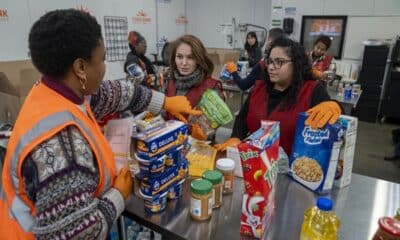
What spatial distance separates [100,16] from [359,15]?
459cm

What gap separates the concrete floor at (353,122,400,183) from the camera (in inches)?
122

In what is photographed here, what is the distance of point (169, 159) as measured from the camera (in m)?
0.90

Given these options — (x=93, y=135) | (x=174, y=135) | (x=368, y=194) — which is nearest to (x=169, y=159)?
(x=174, y=135)

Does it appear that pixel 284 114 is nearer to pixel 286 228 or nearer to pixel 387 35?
pixel 286 228

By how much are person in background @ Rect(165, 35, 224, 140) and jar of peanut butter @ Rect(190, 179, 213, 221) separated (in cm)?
103

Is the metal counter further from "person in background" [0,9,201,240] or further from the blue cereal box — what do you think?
"person in background" [0,9,201,240]

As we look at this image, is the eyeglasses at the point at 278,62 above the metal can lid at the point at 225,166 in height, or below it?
above

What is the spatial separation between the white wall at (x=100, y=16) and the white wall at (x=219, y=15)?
32 cm

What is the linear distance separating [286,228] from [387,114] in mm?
4792

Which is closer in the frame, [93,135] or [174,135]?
[93,135]

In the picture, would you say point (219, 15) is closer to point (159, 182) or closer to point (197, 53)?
point (197, 53)

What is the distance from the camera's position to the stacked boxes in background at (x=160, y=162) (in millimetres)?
822

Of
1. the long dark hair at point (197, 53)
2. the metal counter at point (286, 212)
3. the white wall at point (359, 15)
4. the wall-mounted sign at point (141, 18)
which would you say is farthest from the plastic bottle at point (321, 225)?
the wall-mounted sign at point (141, 18)

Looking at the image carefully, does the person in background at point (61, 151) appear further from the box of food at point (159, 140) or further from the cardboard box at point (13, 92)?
the cardboard box at point (13, 92)
